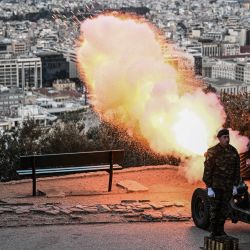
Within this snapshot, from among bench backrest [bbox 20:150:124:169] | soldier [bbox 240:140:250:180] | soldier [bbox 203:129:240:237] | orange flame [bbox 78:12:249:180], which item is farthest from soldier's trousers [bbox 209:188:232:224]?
bench backrest [bbox 20:150:124:169]

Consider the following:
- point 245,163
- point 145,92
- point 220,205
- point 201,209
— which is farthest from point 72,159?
point 220,205

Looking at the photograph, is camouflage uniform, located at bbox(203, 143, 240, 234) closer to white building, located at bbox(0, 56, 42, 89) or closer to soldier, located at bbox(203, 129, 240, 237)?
soldier, located at bbox(203, 129, 240, 237)

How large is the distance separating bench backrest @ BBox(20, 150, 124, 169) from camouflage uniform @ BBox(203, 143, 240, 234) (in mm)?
2770

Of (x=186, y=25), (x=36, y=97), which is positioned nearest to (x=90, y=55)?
(x=36, y=97)

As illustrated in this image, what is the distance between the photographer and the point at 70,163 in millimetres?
8680

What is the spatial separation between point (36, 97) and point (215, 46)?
5033 cm

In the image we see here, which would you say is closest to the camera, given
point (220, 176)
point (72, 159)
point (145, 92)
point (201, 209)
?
point (220, 176)

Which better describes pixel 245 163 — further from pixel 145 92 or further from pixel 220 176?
pixel 220 176

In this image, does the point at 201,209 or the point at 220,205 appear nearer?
the point at 220,205

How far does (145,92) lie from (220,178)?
3.80 meters

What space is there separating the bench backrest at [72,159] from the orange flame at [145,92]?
26.7 inches

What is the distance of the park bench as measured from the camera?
27.7 feet

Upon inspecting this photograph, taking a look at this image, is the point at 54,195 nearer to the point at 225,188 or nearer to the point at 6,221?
the point at 6,221

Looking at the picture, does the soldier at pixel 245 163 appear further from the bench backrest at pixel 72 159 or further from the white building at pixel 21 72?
the white building at pixel 21 72
